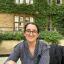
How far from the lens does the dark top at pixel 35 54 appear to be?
13.7ft

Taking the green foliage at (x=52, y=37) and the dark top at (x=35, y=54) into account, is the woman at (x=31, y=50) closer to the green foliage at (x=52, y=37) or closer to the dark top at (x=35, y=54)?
the dark top at (x=35, y=54)

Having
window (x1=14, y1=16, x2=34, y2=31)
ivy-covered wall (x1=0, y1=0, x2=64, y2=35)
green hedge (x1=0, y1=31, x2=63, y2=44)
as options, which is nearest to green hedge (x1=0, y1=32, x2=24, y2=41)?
green hedge (x1=0, y1=31, x2=63, y2=44)

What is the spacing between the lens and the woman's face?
4168mm

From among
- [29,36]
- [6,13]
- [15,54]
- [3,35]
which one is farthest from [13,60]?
[6,13]

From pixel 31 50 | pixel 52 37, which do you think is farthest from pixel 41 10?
pixel 31 50

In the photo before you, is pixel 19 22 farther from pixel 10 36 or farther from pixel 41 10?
pixel 10 36

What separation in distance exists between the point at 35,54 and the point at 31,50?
77mm

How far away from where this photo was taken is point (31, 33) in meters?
4.17

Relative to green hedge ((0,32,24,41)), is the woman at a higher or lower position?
higher

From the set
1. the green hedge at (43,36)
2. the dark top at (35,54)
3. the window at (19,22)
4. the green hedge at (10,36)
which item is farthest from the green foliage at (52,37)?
the dark top at (35,54)

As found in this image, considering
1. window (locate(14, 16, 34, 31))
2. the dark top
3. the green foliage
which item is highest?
the dark top

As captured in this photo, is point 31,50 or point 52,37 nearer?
point 31,50

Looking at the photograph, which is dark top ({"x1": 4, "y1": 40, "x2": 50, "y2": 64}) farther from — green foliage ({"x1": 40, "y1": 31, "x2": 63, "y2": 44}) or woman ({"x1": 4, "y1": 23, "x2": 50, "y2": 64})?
green foliage ({"x1": 40, "y1": 31, "x2": 63, "y2": 44})

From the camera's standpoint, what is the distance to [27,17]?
3111cm
